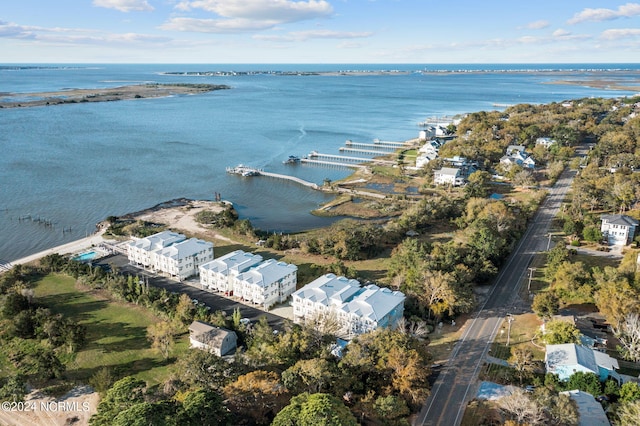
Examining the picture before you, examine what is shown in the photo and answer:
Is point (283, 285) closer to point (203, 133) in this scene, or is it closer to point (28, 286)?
point (28, 286)

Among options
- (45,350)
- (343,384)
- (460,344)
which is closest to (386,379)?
(343,384)

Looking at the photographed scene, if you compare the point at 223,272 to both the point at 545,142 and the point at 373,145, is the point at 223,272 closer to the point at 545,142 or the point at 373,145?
the point at 373,145

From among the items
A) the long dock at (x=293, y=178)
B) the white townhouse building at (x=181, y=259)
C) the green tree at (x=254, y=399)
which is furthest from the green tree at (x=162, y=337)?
the long dock at (x=293, y=178)

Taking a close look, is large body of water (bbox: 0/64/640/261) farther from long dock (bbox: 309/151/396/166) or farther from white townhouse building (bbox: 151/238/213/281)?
white townhouse building (bbox: 151/238/213/281)

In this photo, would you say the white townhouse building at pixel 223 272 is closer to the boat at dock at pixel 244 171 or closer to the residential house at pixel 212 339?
the residential house at pixel 212 339

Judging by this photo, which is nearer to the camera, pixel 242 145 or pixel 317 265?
pixel 317 265

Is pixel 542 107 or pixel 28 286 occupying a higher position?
pixel 542 107

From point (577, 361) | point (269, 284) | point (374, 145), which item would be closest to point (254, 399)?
point (269, 284)
